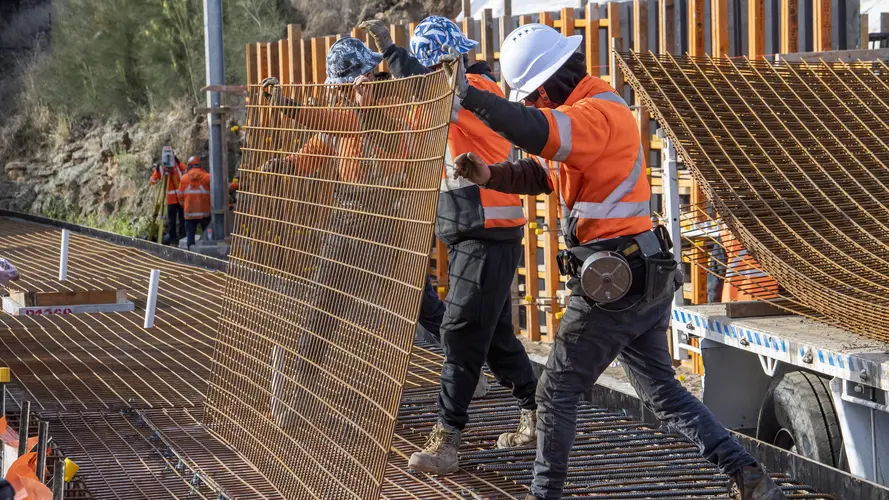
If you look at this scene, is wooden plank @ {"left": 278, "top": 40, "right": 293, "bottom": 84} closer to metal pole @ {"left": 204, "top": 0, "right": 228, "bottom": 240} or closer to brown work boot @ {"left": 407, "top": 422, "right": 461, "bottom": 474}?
metal pole @ {"left": 204, "top": 0, "right": 228, "bottom": 240}

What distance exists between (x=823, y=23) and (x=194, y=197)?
44.4 feet

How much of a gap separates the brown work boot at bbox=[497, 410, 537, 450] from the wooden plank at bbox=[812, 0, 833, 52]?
5644mm

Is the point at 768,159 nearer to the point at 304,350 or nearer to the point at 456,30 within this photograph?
the point at 456,30

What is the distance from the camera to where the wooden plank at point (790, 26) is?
33.7 feet

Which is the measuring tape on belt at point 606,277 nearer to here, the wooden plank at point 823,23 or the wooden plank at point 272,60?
the wooden plank at point 823,23

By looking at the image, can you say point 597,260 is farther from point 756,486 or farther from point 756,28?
point 756,28

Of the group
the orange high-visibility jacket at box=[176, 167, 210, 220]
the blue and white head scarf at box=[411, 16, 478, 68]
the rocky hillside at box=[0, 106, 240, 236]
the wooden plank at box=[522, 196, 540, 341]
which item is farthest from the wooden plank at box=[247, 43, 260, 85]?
the blue and white head scarf at box=[411, 16, 478, 68]

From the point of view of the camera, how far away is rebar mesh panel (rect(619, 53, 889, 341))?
6.20 meters

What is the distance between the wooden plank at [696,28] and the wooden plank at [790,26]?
694 mm

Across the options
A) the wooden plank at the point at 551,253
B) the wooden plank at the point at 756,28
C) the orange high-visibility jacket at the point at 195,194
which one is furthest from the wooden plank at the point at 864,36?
the orange high-visibility jacket at the point at 195,194

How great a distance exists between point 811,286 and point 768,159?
5.04 ft

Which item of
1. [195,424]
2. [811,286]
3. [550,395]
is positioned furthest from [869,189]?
[195,424]

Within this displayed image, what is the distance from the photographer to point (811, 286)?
19.8 feet

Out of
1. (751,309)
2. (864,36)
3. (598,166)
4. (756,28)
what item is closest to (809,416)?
(751,309)
